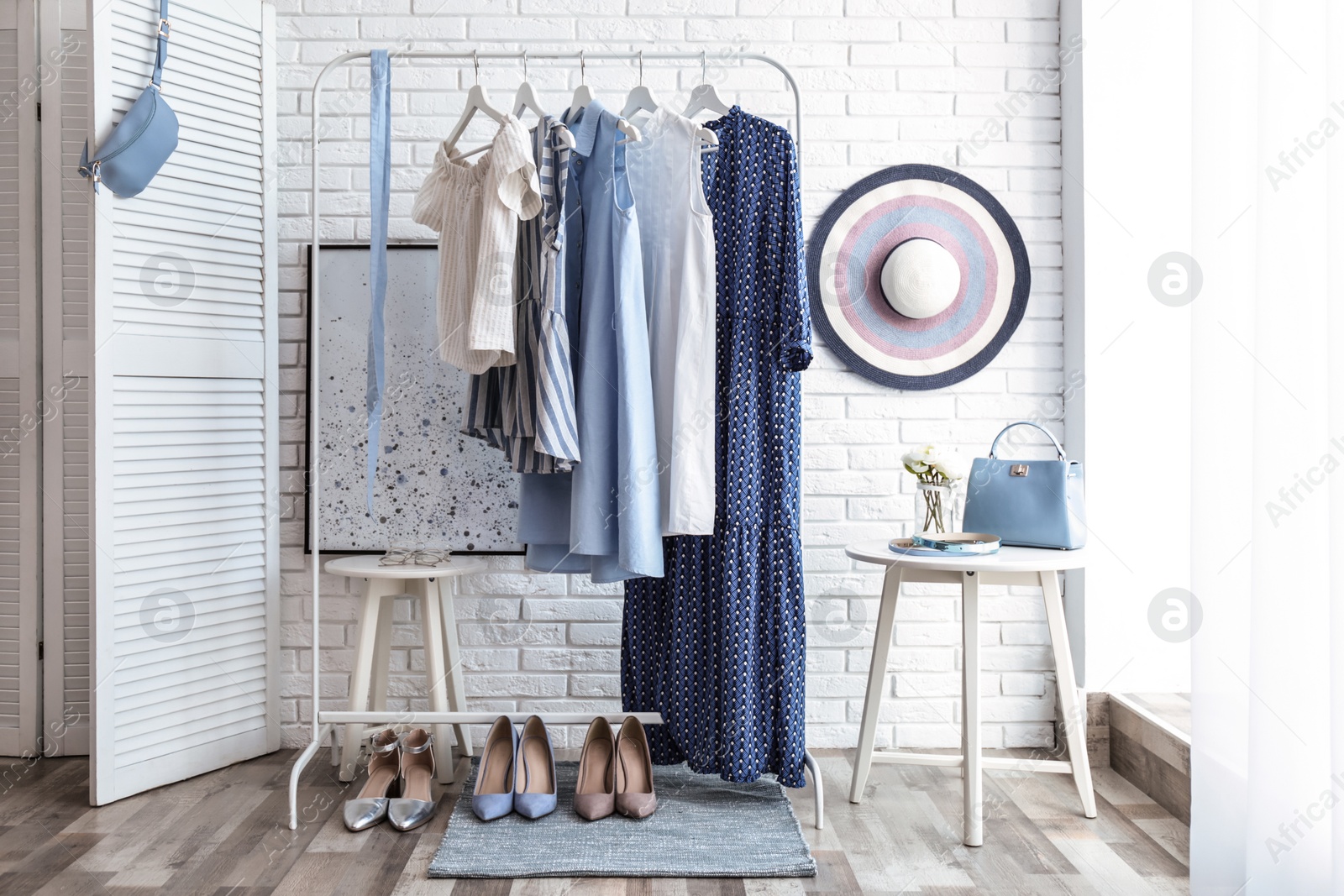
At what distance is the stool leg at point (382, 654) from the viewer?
225cm

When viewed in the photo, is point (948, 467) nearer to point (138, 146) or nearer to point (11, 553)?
point (138, 146)

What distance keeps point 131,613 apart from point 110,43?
1.36 m

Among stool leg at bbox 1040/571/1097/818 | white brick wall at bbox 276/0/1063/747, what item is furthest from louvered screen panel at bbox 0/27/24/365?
stool leg at bbox 1040/571/1097/818

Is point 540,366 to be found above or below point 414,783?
above

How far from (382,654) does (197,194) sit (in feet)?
4.20

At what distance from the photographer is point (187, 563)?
2.22m

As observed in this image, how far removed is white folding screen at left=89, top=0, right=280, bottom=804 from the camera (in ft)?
6.79

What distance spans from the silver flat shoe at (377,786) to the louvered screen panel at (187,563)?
518mm

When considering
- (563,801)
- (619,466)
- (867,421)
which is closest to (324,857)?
(563,801)

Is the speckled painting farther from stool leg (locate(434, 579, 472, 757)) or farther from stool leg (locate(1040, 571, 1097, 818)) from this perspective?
stool leg (locate(1040, 571, 1097, 818))

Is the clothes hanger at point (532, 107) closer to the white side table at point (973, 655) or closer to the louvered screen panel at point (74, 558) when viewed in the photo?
the white side table at point (973, 655)

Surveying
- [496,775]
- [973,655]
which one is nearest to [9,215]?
[496,775]

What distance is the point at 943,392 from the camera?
2469 millimetres

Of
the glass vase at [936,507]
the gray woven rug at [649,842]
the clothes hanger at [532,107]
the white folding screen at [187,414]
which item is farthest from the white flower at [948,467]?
the white folding screen at [187,414]
